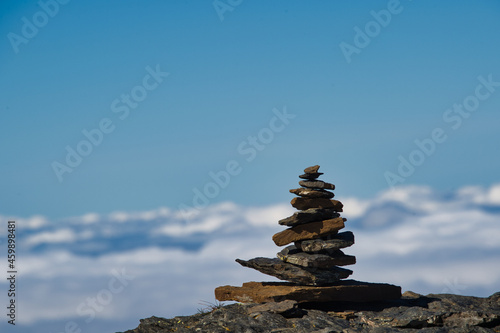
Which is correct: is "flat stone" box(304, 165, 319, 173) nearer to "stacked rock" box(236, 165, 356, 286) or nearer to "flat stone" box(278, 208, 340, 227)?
"stacked rock" box(236, 165, 356, 286)

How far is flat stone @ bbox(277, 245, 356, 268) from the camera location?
19125mm

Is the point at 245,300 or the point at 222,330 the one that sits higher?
the point at 245,300

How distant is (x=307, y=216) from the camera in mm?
19719

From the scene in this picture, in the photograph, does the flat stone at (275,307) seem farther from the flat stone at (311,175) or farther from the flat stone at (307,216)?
the flat stone at (311,175)

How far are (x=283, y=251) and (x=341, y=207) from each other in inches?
105

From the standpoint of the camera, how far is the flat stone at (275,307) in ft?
56.5

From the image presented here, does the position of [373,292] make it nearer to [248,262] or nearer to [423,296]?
[423,296]

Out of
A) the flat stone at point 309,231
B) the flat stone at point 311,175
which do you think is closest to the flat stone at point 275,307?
the flat stone at point 309,231

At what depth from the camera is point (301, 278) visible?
754 inches

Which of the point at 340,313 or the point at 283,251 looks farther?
the point at 283,251

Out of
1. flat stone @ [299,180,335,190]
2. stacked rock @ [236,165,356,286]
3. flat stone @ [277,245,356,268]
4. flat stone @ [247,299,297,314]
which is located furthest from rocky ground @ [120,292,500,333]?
flat stone @ [299,180,335,190]

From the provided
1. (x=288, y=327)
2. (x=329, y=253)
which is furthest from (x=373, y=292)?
(x=288, y=327)

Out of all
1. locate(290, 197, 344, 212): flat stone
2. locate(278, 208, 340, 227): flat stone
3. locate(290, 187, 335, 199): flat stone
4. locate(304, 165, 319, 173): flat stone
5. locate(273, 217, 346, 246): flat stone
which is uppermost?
locate(304, 165, 319, 173): flat stone

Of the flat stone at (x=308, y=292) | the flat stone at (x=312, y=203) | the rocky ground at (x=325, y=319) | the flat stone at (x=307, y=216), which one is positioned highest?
the flat stone at (x=312, y=203)
